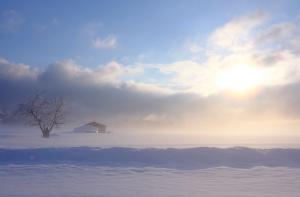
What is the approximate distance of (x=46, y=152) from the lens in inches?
877

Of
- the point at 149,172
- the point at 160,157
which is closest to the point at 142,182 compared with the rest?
the point at 149,172

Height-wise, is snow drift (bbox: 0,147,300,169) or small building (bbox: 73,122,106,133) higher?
small building (bbox: 73,122,106,133)

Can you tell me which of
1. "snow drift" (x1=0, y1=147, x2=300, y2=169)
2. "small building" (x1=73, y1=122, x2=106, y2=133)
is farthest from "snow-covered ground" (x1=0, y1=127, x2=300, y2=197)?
"small building" (x1=73, y1=122, x2=106, y2=133)

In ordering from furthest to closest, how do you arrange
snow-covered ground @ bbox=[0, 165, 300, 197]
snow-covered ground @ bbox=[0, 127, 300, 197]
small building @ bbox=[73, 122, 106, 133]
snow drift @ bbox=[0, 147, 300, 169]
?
small building @ bbox=[73, 122, 106, 133] < snow drift @ bbox=[0, 147, 300, 169] < snow-covered ground @ bbox=[0, 127, 300, 197] < snow-covered ground @ bbox=[0, 165, 300, 197]

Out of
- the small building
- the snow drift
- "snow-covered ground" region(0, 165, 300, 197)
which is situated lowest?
"snow-covered ground" region(0, 165, 300, 197)

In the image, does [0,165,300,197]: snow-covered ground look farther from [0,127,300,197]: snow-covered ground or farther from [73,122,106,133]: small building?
[73,122,106,133]: small building

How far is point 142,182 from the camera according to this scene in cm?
1412

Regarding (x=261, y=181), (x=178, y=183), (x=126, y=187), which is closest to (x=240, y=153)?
(x=261, y=181)

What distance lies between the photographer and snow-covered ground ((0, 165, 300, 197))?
1190 centimetres

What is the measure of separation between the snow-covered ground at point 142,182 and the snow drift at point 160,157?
2029 mm

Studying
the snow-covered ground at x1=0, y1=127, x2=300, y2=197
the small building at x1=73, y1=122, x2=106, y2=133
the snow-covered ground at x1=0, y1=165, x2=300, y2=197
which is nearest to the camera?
the snow-covered ground at x1=0, y1=165, x2=300, y2=197

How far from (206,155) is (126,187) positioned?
379 inches

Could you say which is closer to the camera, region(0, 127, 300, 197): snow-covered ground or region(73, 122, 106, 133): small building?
region(0, 127, 300, 197): snow-covered ground

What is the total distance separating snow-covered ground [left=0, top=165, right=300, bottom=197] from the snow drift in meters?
2.03
